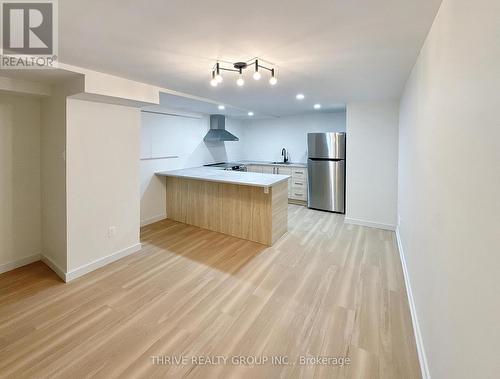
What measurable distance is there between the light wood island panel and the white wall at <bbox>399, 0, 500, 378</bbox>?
2.13 m

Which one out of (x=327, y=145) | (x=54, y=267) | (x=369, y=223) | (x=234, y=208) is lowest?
(x=54, y=267)

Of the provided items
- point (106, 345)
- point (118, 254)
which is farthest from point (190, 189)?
point (106, 345)

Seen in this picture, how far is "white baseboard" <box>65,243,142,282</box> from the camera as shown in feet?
8.87

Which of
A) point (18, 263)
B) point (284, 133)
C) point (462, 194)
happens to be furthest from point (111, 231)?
point (284, 133)

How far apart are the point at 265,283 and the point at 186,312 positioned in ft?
2.80

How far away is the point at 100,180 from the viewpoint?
291 centimetres

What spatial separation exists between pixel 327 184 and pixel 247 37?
397 centimetres

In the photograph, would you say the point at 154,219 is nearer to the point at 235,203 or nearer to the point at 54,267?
the point at 235,203

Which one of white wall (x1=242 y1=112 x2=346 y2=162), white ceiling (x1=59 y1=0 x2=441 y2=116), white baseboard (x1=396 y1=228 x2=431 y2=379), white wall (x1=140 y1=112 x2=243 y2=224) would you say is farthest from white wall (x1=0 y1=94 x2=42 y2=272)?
white wall (x1=242 y1=112 x2=346 y2=162)

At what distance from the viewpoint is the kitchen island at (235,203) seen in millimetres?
3654

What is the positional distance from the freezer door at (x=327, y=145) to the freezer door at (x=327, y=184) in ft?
0.41

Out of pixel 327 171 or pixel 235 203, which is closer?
pixel 235 203

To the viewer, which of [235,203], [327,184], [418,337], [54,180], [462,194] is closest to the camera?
[462,194]

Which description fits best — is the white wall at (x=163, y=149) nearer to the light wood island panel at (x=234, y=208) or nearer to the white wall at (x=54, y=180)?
the light wood island panel at (x=234, y=208)
